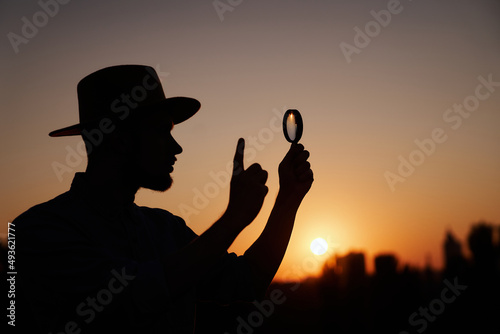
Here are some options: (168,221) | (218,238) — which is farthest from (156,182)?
(218,238)

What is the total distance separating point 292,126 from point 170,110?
3.02 feet

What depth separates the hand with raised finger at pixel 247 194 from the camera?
85.9 inches

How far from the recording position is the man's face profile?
110 inches

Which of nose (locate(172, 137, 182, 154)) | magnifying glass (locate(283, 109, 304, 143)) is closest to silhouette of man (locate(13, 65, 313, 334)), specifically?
nose (locate(172, 137, 182, 154))

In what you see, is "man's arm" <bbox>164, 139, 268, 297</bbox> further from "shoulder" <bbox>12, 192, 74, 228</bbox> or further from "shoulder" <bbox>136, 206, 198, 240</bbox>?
"shoulder" <bbox>136, 206, 198, 240</bbox>

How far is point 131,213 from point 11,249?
0.75 meters

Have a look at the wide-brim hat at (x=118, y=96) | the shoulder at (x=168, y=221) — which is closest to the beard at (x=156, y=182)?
the shoulder at (x=168, y=221)

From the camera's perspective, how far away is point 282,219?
308cm

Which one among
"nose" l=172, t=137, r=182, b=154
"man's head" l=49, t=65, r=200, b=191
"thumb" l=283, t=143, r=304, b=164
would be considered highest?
"man's head" l=49, t=65, r=200, b=191

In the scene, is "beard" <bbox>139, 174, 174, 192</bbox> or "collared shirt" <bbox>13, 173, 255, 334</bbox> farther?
"beard" <bbox>139, 174, 174, 192</bbox>

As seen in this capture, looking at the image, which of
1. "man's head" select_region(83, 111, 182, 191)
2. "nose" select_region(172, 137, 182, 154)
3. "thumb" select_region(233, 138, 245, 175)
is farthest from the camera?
"nose" select_region(172, 137, 182, 154)

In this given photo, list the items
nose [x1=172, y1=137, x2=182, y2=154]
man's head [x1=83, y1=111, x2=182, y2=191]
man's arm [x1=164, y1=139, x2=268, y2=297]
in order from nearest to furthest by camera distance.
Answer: man's arm [x1=164, y1=139, x2=268, y2=297] → man's head [x1=83, y1=111, x2=182, y2=191] → nose [x1=172, y1=137, x2=182, y2=154]

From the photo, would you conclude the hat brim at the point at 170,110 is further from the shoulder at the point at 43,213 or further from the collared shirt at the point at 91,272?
the shoulder at the point at 43,213

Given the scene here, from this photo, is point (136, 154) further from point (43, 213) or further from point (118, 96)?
point (43, 213)
